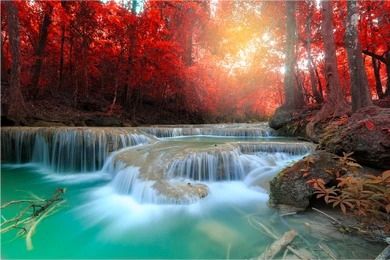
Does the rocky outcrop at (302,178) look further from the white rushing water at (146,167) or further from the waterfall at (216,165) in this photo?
the waterfall at (216,165)

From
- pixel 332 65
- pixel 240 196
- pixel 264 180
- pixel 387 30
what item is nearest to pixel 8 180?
pixel 240 196

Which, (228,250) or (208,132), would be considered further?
(208,132)

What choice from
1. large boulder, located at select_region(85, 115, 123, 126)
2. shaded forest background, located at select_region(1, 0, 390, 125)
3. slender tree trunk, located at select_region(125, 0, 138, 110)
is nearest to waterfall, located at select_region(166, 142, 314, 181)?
shaded forest background, located at select_region(1, 0, 390, 125)

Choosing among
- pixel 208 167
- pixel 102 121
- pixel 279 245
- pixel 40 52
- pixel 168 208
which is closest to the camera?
pixel 279 245

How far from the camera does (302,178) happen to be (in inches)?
163

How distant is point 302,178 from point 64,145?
6898 millimetres

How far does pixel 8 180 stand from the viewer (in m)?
6.92

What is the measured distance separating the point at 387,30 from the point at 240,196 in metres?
9.88

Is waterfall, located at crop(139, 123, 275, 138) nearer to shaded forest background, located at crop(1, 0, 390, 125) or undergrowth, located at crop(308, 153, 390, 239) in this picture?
shaded forest background, located at crop(1, 0, 390, 125)

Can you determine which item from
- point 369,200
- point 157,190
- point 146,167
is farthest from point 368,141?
point 146,167

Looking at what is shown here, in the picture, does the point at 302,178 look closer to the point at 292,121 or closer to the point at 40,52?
the point at 292,121

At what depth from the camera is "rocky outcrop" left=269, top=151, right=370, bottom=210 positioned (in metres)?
4.05

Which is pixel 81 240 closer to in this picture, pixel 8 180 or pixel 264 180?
pixel 264 180

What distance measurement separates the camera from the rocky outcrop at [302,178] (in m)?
4.05
